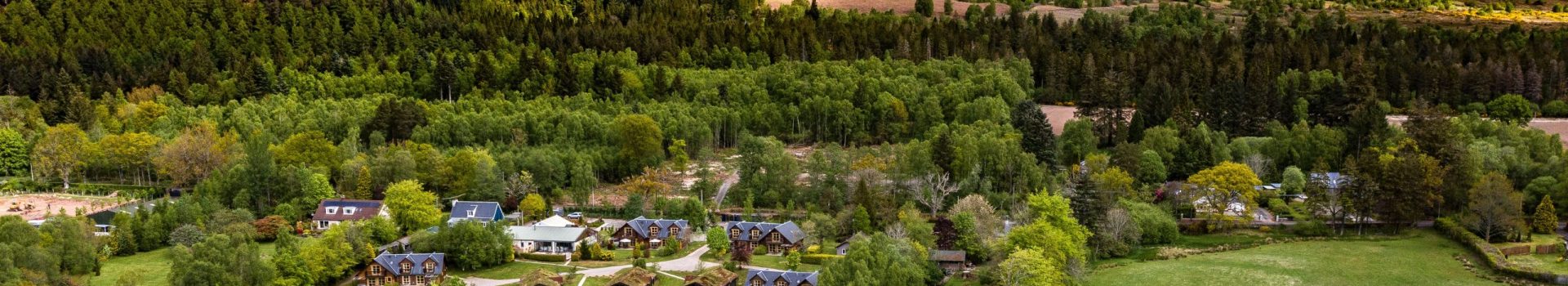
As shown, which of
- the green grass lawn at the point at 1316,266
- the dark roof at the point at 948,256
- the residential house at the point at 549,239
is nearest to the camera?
the green grass lawn at the point at 1316,266

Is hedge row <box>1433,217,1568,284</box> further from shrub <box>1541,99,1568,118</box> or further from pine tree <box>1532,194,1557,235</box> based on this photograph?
shrub <box>1541,99,1568,118</box>

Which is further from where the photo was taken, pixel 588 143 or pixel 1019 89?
pixel 1019 89

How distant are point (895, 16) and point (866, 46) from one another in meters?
28.2

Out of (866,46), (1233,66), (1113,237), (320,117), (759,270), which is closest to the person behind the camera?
(759,270)

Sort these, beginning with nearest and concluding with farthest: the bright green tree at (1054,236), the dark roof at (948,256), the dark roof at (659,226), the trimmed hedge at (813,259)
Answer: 1. the bright green tree at (1054,236)
2. the dark roof at (948,256)
3. the trimmed hedge at (813,259)
4. the dark roof at (659,226)

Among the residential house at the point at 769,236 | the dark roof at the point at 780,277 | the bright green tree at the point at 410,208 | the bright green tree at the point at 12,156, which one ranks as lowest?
the dark roof at the point at 780,277

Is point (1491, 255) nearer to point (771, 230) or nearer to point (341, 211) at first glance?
point (771, 230)

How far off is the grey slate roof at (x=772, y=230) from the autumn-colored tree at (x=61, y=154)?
47.2 metres

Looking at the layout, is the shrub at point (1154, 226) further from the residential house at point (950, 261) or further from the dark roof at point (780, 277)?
the dark roof at point (780, 277)

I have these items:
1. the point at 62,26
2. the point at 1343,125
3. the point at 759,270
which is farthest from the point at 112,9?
the point at 1343,125

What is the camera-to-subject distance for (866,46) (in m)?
117

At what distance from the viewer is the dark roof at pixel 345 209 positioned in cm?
7488

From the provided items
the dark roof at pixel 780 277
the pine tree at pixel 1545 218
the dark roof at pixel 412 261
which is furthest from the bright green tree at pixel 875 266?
the pine tree at pixel 1545 218

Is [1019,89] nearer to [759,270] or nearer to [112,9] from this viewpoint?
[759,270]
